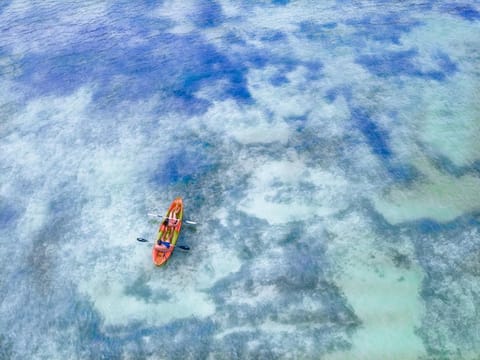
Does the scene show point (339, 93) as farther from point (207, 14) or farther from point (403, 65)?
point (207, 14)

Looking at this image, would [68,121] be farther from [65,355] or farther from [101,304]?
[65,355]

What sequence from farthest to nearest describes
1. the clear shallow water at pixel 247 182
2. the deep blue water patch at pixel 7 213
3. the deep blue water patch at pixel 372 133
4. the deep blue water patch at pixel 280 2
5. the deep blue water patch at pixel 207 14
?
the deep blue water patch at pixel 280 2 < the deep blue water patch at pixel 207 14 < the deep blue water patch at pixel 372 133 < the deep blue water patch at pixel 7 213 < the clear shallow water at pixel 247 182

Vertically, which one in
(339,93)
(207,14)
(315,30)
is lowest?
(339,93)

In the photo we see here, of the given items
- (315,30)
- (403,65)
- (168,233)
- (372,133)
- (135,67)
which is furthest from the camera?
(315,30)

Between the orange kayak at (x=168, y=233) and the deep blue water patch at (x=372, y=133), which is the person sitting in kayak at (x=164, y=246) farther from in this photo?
the deep blue water patch at (x=372, y=133)

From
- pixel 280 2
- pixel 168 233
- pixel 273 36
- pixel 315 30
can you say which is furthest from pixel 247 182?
pixel 280 2

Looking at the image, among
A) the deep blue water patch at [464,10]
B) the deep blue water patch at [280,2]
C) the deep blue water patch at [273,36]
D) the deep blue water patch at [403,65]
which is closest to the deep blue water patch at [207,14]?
the deep blue water patch at [273,36]

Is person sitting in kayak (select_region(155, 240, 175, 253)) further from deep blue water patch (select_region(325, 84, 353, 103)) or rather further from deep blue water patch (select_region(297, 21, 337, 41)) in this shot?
deep blue water patch (select_region(297, 21, 337, 41))

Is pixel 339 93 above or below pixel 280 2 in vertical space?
below
